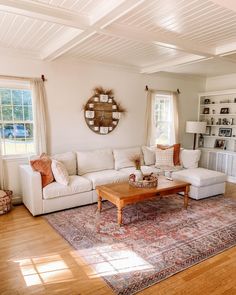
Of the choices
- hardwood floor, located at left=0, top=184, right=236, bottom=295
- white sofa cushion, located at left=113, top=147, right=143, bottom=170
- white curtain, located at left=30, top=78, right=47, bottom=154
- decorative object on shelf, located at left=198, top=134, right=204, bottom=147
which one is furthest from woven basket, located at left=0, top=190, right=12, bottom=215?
decorative object on shelf, located at left=198, top=134, right=204, bottom=147

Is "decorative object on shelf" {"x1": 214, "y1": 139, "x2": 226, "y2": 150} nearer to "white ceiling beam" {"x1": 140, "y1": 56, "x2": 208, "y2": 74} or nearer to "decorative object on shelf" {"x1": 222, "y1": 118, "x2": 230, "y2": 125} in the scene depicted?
"decorative object on shelf" {"x1": 222, "y1": 118, "x2": 230, "y2": 125}

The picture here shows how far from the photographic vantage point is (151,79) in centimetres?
555

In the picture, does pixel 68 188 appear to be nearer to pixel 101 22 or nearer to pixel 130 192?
pixel 130 192

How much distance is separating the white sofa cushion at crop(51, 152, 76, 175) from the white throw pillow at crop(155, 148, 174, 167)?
5.95ft

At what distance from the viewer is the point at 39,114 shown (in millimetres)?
4113

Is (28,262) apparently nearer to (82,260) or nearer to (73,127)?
(82,260)

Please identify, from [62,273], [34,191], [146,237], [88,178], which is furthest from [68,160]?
[62,273]

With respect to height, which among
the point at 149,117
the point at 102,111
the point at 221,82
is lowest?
the point at 149,117

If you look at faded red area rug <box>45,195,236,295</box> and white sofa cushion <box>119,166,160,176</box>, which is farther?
white sofa cushion <box>119,166,160,176</box>

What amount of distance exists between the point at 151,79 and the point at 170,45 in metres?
2.27

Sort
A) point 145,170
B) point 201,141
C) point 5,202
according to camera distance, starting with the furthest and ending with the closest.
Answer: point 201,141, point 145,170, point 5,202

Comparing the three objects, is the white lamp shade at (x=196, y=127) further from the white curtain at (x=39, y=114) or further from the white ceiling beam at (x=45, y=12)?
the white ceiling beam at (x=45, y=12)

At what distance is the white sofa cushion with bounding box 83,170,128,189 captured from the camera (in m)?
3.97

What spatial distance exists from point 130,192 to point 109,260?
1026 millimetres
